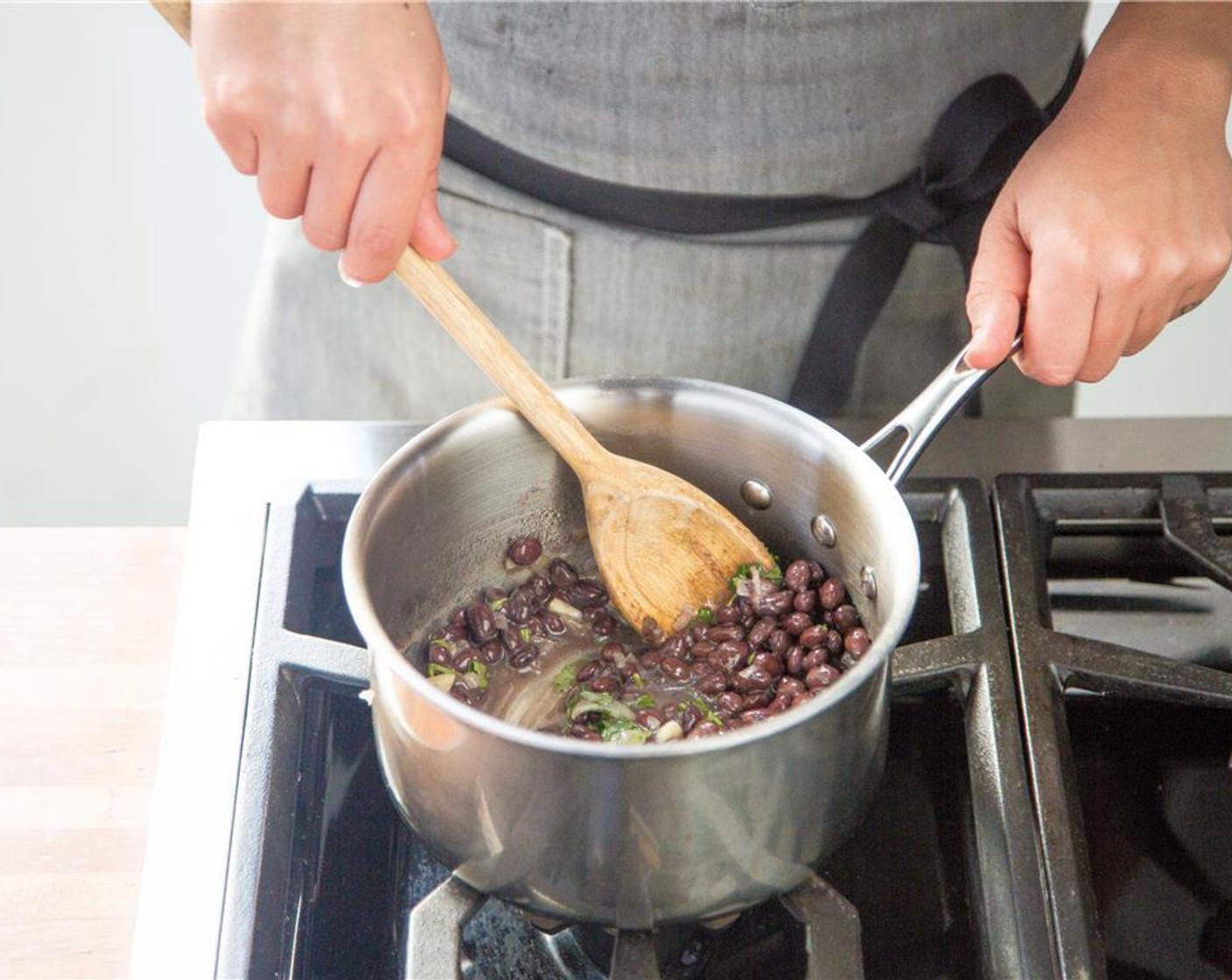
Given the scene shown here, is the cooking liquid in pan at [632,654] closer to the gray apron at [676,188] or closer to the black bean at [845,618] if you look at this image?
the black bean at [845,618]

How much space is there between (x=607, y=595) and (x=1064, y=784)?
0.28 meters

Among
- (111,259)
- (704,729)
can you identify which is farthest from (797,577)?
(111,259)

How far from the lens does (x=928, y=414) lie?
2.54 feet

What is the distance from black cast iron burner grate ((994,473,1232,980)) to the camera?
71 centimetres

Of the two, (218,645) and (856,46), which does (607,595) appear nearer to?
(218,645)

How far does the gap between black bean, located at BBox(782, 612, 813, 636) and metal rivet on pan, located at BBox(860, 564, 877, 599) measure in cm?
3

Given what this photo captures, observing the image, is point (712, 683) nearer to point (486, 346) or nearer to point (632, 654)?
point (632, 654)

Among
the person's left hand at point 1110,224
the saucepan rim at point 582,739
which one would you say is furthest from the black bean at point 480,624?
the person's left hand at point 1110,224

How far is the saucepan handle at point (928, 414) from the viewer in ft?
2.49

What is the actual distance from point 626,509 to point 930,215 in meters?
0.38

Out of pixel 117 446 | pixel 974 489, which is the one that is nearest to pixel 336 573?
pixel 974 489

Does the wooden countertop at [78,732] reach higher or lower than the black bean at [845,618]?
lower

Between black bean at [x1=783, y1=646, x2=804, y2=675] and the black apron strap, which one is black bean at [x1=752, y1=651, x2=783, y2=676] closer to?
black bean at [x1=783, y1=646, x2=804, y2=675]

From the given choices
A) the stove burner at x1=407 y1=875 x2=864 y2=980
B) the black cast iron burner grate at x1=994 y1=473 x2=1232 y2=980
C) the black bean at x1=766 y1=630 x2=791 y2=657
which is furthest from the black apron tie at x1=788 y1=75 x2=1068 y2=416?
the stove burner at x1=407 y1=875 x2=864 y2=980
